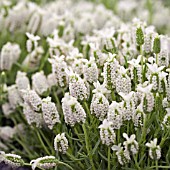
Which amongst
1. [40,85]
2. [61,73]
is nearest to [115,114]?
[61,73]

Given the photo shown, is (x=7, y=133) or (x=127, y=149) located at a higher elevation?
(x=127, y=149)

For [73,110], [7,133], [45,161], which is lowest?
[7,133]

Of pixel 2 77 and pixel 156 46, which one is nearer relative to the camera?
pixel 156 46

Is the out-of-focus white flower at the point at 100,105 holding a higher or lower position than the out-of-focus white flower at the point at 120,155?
higher

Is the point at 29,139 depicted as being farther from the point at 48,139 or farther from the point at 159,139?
the point at 159,139

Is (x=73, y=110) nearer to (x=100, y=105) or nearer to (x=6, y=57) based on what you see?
(x=100, y=105)

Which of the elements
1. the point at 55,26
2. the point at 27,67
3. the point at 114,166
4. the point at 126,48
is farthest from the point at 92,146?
the point at 55,26

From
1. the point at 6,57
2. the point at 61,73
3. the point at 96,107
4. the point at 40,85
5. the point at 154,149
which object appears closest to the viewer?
the point at 154,149

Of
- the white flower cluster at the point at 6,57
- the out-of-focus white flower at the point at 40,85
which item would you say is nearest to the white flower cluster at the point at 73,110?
the out-of-focus white flower at the point at 40,85

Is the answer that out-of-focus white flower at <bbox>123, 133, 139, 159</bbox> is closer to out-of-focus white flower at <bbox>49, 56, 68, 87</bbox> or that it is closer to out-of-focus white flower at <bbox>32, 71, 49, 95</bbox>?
out-of-focus white flower at <bbox>49, 56, 68, 87</bbox>

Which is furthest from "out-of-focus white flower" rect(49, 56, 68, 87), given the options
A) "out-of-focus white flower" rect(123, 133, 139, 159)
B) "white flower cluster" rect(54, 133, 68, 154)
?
"out-of-focus white flower" rect(123, 133, 139, 159)

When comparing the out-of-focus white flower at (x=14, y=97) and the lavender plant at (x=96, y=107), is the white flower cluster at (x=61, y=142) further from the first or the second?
the out-of-focus white flower at (x=14, y=97)
